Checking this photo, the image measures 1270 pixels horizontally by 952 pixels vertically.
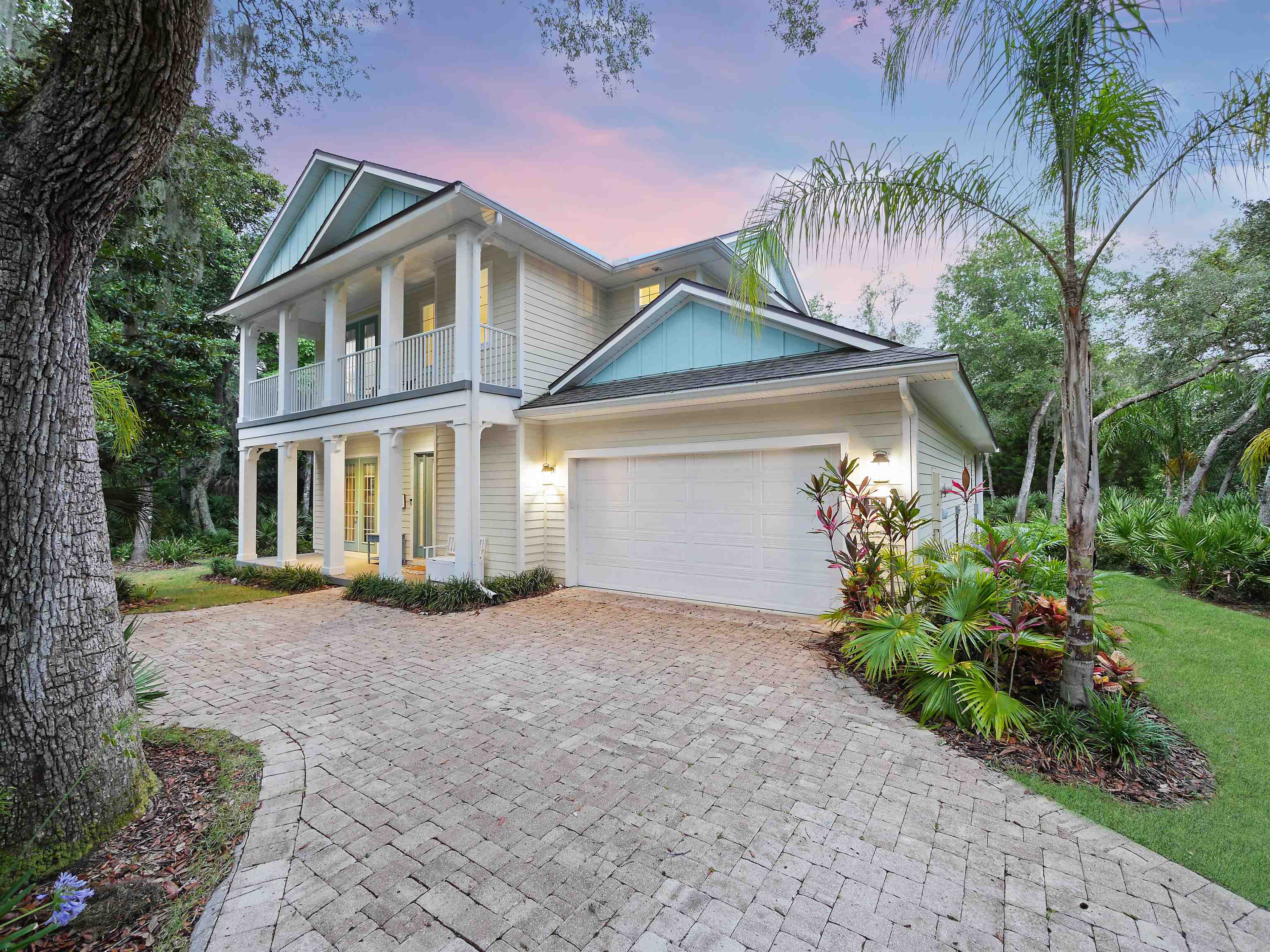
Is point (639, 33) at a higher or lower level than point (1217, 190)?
higher

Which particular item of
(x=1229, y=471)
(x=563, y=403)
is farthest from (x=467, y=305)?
(x=1229, y=471)

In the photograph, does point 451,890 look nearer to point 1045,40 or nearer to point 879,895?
point 879,895

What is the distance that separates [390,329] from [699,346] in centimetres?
522

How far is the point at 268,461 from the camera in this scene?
59.6ft

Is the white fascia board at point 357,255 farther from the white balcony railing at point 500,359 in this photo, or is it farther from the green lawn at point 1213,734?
the green lawn at point 1213,734

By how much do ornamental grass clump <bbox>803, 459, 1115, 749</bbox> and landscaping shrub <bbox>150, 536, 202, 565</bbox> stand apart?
49.0 feet

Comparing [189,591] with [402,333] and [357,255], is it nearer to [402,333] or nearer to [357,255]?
[402,333]

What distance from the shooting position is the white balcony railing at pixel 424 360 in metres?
8.44

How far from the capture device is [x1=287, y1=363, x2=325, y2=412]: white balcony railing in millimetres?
10664

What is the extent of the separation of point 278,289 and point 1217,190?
13.0 meters

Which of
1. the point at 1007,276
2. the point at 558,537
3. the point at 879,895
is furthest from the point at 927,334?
the point at 879,895

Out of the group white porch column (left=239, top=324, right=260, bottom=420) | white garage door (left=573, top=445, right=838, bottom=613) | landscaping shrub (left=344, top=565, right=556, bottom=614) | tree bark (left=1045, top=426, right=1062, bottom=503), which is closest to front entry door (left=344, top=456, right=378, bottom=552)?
white porch column (left=239, top=324, right=260, bottom=420)

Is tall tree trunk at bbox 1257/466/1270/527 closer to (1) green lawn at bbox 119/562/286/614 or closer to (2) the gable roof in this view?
(2) the gable roof

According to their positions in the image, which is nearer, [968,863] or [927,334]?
[968,863]
